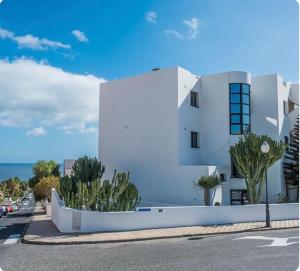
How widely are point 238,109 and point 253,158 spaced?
18.3 feet

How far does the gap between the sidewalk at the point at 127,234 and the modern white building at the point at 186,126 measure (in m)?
6.35

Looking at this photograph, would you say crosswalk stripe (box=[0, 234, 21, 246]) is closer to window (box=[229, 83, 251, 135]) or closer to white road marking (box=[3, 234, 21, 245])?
white road marking (box=[3, 234, 21, 245])

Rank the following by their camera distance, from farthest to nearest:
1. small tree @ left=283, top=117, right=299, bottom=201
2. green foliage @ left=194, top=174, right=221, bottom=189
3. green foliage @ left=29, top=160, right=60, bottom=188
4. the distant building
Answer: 1. the distant building
2. green foliage @ left=29, top=160, right=60, bottom=188
3. small tree @ left=283, top=117, right=299, bottom=201
4. green foliage @ left=194, top=174, right=221, bottom=189

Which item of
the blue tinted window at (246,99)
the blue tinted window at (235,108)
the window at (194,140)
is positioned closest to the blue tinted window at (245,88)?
the blue tinted window at (246,99)

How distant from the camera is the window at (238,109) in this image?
25.8 m

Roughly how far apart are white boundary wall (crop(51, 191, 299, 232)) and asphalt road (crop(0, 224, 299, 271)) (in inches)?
104

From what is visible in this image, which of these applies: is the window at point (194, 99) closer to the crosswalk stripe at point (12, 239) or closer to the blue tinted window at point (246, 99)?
the blue tinted window at point (246, 99)

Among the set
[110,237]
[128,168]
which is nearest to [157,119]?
[128,168]

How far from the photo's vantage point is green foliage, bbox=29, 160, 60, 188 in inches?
2033

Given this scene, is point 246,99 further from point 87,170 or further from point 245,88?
point 87,170

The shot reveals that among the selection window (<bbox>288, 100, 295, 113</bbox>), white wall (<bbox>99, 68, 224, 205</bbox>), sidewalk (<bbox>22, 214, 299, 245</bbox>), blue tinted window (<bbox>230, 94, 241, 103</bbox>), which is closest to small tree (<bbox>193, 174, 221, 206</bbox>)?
white wall (<bbox>99, 68, 224, 205</bbox>)

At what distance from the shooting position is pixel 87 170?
78.6ft

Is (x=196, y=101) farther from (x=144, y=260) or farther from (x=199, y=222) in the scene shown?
(x=144, y=260)

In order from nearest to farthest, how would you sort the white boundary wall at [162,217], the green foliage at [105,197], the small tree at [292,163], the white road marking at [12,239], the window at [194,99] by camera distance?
the white road marking at [12,239] < the white boundary wall at [162,217] < the green foliage at [105,197] < the small tree at [292,163] < the window at [194,99]
